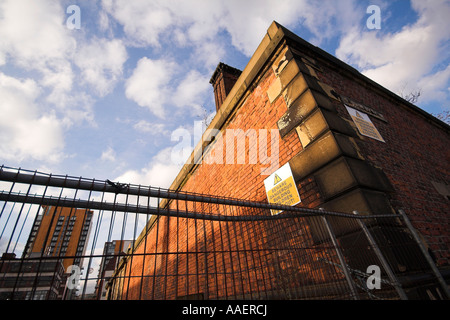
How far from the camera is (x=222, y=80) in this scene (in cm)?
843

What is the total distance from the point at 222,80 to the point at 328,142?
21.8 feet


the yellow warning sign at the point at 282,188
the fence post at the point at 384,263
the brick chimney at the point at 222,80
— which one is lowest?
the fence post at the point at 384,263

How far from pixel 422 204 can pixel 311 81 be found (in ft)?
8.39

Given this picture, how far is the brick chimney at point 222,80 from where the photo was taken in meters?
8.23

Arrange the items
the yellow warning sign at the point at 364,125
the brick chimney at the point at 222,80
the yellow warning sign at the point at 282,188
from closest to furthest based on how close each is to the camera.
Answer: the yellow warning sign at the point at 282,188 → the yellow warning sign at the point at 364,125 → the brick chimney at the point at 222,80

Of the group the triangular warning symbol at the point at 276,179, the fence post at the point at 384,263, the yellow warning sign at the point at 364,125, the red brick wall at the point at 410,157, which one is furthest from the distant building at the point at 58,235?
the yellow warning sign at the point at 364,125

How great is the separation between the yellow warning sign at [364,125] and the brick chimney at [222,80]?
5.23 m

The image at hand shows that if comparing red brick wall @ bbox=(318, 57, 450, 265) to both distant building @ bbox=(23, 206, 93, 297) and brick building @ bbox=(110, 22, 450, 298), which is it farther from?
distant building @ bbox=(23, 206, 93, 297)

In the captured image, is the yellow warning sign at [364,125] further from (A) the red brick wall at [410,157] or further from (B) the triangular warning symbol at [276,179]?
(B) the triangular warning symbol at [276,179]

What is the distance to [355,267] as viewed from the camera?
6.86ft

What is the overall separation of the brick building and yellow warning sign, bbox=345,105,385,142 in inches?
1.0

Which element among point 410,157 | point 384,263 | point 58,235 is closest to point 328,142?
point 384,263
